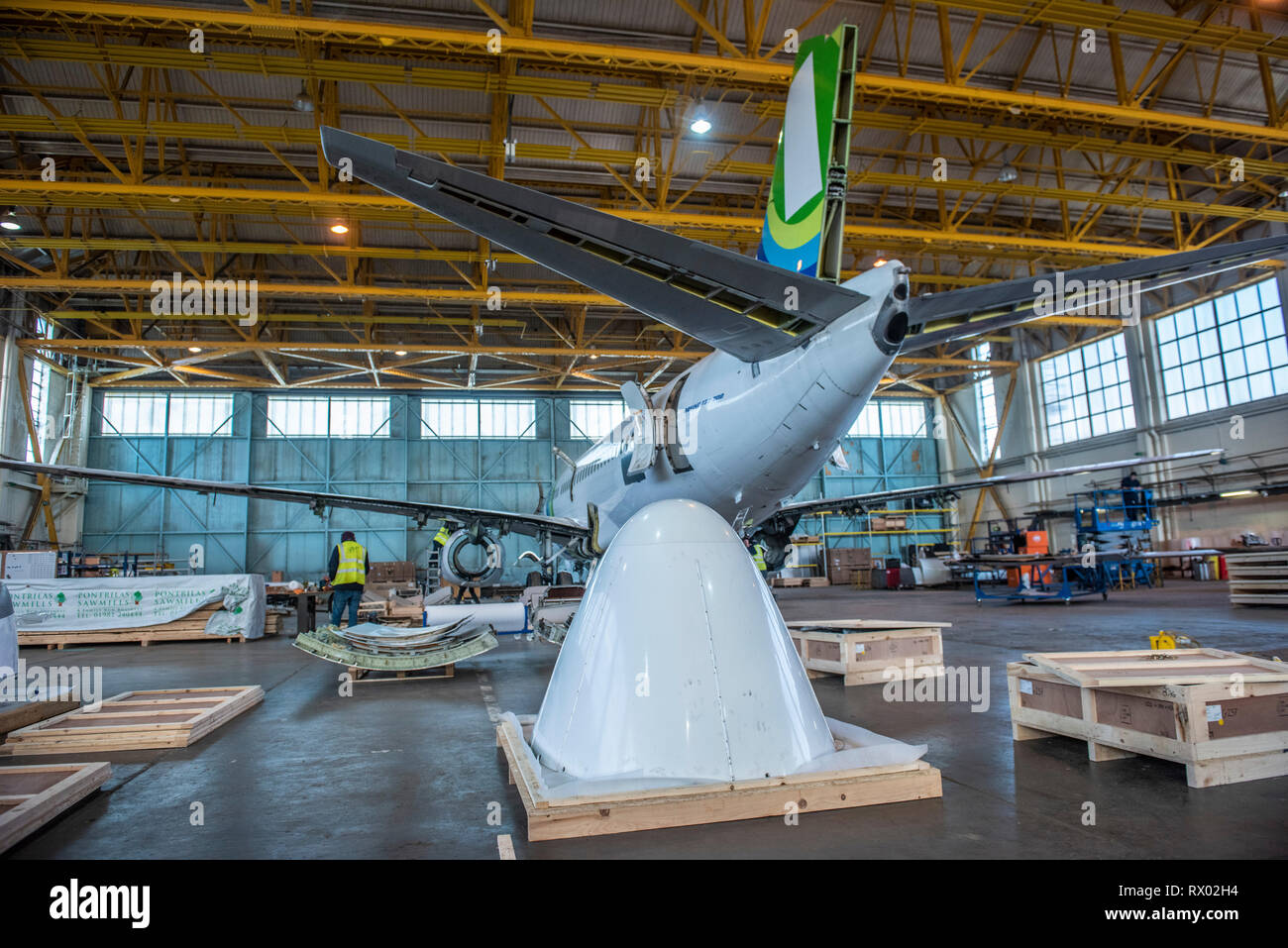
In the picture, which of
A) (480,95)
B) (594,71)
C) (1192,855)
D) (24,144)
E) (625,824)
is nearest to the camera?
(1192,855)

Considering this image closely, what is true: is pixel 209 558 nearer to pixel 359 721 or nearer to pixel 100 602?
pixel 100 602

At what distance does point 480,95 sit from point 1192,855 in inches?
728

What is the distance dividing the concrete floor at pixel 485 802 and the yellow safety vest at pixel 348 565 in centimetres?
460

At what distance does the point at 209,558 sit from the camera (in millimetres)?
31844

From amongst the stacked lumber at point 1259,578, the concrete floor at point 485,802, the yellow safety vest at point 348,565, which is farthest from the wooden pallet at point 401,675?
the stacked lumber at point 1259,578

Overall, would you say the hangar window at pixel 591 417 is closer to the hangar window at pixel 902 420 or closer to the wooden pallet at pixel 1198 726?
the hangar window at pixel 902 420

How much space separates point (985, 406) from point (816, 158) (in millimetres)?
34043

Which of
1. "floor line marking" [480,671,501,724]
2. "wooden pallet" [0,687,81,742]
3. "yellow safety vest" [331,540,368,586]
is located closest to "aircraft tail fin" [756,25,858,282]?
"floor line marking" [480,671,501,724]

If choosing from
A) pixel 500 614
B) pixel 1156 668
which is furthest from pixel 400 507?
pixel 1156 668

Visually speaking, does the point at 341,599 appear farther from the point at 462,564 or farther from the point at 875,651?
the point at 875,651

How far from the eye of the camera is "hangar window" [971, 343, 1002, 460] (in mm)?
35375
